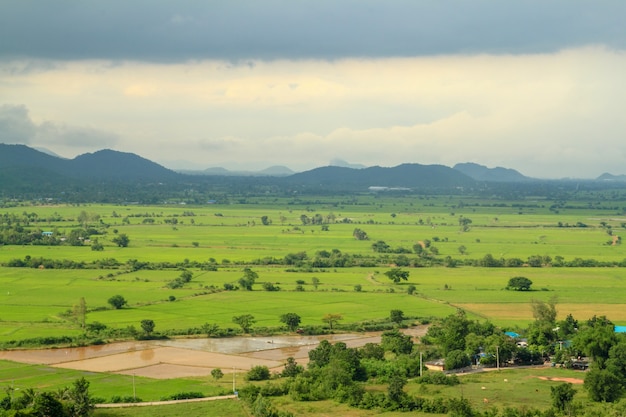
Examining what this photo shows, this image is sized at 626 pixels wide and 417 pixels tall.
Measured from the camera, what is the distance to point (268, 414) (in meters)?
32.5

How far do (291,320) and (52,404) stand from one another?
20.9m

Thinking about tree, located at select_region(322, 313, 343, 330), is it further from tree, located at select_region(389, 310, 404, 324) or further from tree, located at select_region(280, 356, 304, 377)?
tree, located at select_region(280, 356, 304, 377)

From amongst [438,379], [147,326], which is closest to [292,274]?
[147,326]

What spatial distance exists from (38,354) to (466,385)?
74.0ft

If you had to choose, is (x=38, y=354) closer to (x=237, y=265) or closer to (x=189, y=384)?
(x=189, y=384)

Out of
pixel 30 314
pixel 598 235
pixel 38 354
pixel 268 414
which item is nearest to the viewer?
pixel 268 414

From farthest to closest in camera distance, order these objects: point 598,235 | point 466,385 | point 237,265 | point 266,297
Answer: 1. point 598,235
2. point 237,265
3. point 266,297
4. point 466,385

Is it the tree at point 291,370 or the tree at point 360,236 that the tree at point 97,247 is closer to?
the tree at point 360,236

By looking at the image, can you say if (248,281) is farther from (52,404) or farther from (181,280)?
(52,404)

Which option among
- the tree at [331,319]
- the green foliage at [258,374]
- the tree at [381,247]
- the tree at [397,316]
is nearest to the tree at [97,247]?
the tree at [381,247]

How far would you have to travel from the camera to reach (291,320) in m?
50.2

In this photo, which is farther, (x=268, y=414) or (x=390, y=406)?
(x=390, y=406)

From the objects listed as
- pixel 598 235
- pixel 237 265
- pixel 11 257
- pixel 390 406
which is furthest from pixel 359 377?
pixel 598 235

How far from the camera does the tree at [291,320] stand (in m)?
50.2
